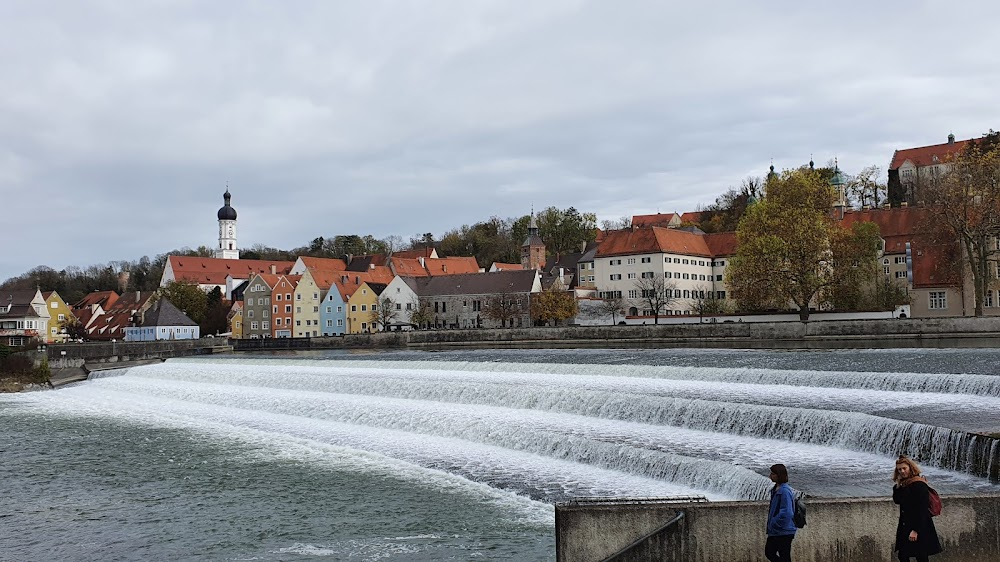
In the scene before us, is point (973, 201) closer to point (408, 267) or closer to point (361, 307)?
point (361, 307)

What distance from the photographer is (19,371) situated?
50.5 metres

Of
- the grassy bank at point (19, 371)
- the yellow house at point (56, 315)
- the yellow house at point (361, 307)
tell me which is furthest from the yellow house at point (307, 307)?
the grassy bank at point (19, 371)

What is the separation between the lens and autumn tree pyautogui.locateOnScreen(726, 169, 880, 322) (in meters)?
56.0

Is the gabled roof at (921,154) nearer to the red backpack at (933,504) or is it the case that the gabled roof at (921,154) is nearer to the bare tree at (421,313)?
the bare tree at (421,313)

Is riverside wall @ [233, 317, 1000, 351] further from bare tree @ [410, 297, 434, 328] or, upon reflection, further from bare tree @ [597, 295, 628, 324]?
bare tree @ [597, 295, 628, 324]

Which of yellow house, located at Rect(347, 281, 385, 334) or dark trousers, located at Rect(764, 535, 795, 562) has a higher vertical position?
yellow house, located at Rect(347, 281, 385, 334)

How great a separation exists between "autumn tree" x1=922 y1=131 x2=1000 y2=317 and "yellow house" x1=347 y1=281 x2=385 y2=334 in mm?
58820

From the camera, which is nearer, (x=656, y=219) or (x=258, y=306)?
(x=258, y=306)

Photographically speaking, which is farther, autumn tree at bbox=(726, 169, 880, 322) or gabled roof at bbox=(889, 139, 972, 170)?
gabled roof at bbox=(889, 139, 972, 170)

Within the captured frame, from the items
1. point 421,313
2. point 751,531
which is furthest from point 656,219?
point 751,531

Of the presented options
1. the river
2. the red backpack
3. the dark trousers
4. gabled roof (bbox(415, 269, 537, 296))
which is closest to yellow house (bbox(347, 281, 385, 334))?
gabled roof (bbox(415, 269, 537, 296))

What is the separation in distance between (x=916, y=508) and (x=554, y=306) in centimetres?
7115

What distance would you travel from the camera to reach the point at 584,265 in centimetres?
9650

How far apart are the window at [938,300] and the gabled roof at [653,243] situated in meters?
26.2
